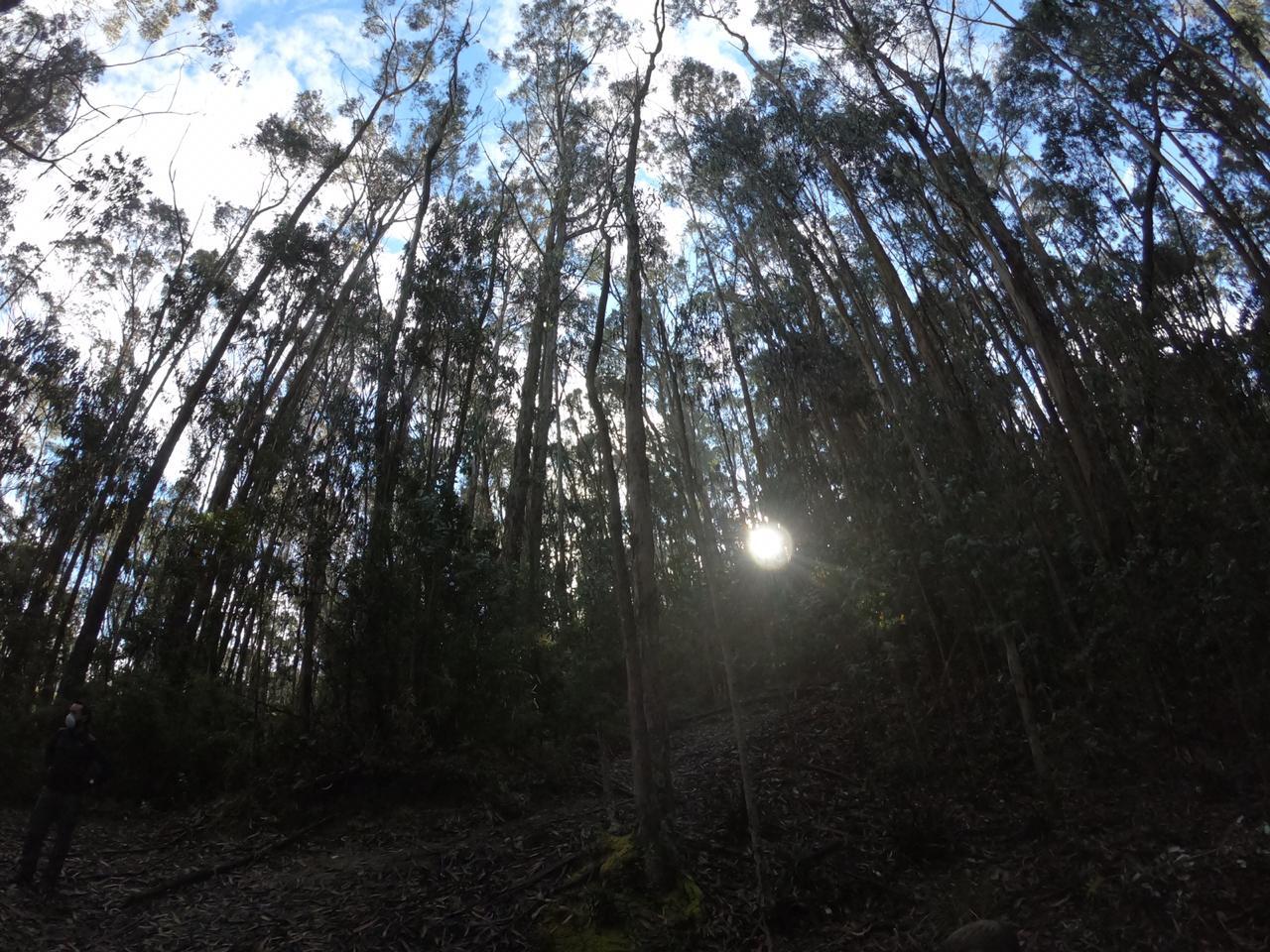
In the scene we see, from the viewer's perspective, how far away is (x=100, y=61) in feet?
30.6

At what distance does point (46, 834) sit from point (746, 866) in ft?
16.6

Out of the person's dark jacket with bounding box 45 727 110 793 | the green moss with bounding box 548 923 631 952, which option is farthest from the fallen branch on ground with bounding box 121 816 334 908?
the green moss with bounding box 548 923 631 952

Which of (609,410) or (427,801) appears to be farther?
(609,410)

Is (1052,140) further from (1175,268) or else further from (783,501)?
(783,501)

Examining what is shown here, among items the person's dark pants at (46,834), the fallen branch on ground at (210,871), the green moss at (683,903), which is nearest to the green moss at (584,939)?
the green moss at (683,903)

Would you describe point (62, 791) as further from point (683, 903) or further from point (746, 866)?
point (746, 866)

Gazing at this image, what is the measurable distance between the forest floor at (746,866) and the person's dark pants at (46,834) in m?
0.19

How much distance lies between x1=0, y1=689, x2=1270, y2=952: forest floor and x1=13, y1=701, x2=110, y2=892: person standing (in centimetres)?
22

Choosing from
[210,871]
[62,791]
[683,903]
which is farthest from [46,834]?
[683,903]

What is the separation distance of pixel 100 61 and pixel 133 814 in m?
9.92

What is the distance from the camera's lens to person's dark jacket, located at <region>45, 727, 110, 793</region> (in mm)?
4832

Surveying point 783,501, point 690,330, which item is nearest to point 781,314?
point 690,330

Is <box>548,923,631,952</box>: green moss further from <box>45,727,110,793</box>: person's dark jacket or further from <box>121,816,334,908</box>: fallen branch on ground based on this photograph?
<box>45,727,110,793</box>: person's dark jacket

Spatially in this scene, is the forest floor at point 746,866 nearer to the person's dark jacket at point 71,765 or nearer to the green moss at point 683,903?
the green moss at point 683,903
